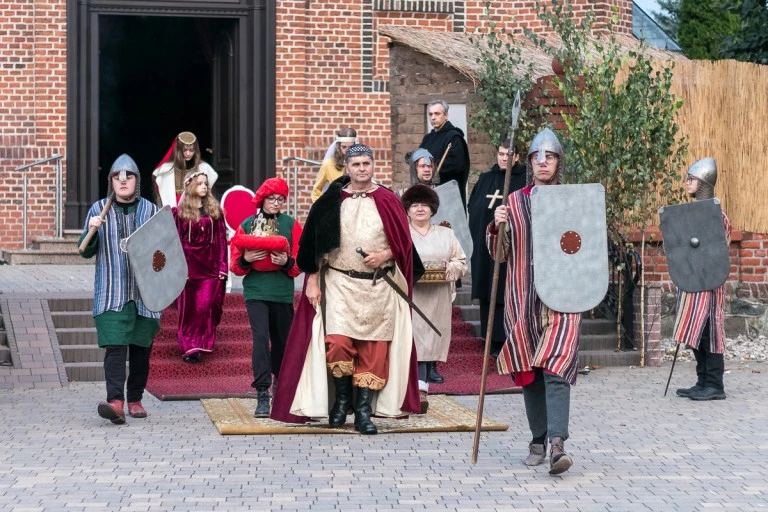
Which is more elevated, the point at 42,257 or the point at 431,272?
the point at 431,272

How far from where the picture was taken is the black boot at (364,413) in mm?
9312

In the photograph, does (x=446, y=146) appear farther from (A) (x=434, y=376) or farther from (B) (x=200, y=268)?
(B) (x=200, y=268)

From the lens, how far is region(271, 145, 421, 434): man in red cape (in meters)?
9.33

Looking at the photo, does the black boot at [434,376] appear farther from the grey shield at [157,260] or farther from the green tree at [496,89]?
the green tree at [496,89]

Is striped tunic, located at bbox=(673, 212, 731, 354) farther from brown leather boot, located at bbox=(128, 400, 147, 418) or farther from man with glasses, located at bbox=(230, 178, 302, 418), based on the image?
brown leather boot, located at bbox=(128, 400, 147, 418)

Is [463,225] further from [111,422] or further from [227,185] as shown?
[227,185]

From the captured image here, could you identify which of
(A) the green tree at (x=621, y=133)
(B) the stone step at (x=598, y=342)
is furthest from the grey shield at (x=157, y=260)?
(B) the stone step at (x=598, y=342)

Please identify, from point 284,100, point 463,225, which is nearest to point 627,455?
point 463,225

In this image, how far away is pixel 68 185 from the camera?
17875mm

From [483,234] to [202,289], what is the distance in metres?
2.43

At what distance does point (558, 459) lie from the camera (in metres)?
7.77

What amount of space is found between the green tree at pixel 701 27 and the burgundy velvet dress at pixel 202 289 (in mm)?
20661

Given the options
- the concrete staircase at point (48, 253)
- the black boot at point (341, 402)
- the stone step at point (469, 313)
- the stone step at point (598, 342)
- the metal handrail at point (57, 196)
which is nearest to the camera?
the black boot at point (341, 402)

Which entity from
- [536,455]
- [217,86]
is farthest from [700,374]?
[217,86]
